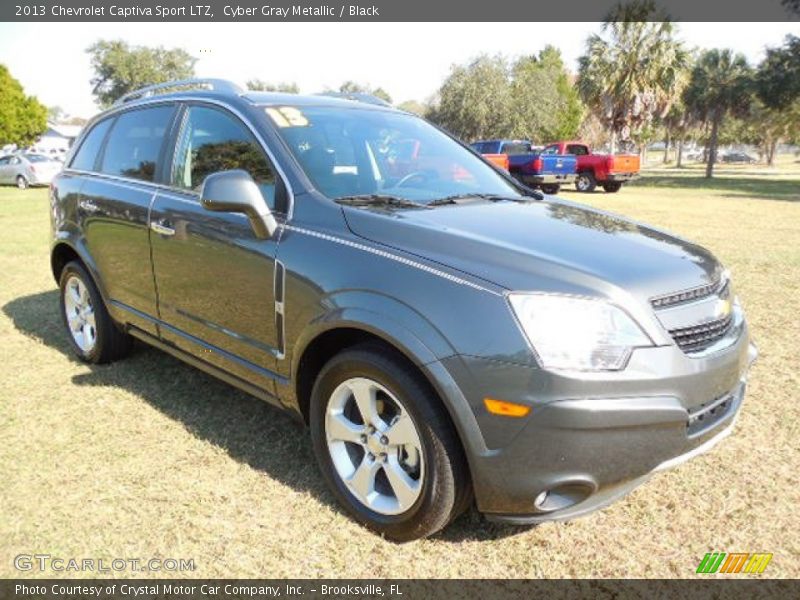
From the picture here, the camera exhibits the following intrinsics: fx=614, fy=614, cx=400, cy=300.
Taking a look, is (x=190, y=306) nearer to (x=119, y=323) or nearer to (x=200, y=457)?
(x=200, y=457)

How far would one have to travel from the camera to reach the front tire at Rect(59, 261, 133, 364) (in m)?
4.31

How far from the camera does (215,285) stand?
311cm

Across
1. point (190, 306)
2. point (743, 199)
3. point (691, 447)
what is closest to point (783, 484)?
point (691, 447)

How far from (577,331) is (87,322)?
151 inches

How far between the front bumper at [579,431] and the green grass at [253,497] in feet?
1.40

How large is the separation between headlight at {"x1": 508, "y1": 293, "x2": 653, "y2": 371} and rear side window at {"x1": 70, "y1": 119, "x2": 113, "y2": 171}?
11.9 feet

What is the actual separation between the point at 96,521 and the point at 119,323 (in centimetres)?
171

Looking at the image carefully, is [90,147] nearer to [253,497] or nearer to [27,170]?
[253,497]

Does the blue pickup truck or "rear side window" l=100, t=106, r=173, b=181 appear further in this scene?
the blue pickup truck

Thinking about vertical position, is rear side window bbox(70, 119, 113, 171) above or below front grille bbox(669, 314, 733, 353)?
above

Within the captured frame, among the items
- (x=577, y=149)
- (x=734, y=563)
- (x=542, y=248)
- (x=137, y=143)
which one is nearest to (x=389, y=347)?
(x=542, y=248)

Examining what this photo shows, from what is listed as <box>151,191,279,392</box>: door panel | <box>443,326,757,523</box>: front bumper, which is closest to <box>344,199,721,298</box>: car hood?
<box>443,326,757,523</box>: front bumper

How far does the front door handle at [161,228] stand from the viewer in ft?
11.1

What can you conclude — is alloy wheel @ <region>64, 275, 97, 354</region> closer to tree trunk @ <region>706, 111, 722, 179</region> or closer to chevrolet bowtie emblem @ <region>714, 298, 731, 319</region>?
chevrolet bowtie emblem @ <region>714, 298, 731, 319</region>
